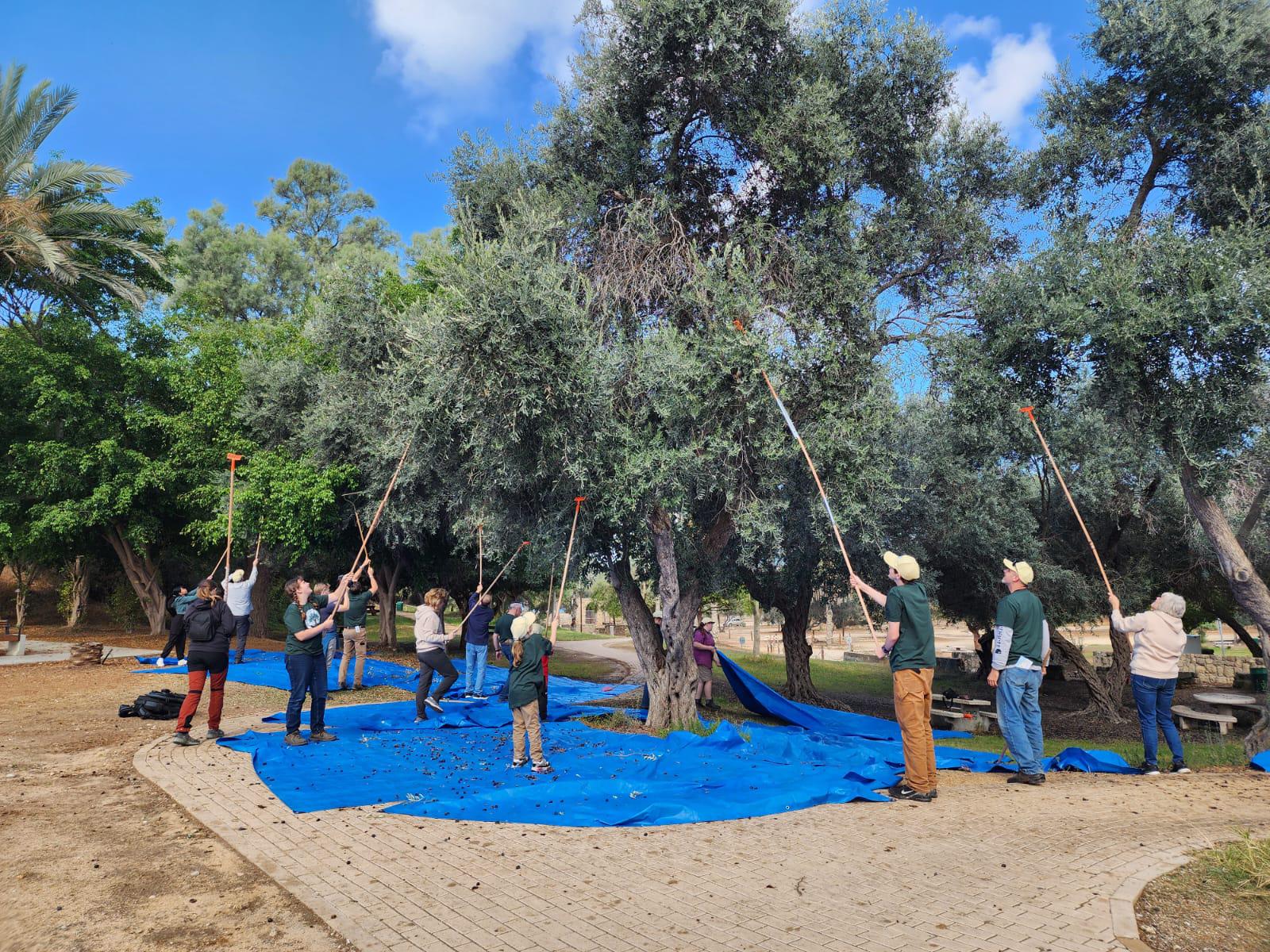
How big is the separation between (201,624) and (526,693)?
13.3ft

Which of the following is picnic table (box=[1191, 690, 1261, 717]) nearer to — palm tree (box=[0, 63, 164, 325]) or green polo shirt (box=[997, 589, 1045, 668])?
green polo shirt (box=[997, 589, 1045, 668])

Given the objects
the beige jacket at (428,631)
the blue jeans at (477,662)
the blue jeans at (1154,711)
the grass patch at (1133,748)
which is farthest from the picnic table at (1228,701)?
the beige jacket at (428,631)

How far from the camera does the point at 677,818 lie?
265 inches

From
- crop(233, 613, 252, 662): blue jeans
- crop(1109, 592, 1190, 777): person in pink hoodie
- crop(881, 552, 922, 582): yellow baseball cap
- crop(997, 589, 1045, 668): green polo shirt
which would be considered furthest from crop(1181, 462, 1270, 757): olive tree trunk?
crop(233, 613, 252, 662): blue jeans

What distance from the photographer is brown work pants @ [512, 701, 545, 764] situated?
334 inches

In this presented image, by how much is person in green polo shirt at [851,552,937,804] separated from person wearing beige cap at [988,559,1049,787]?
964 mm

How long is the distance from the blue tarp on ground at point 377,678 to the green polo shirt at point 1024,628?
9945 mm

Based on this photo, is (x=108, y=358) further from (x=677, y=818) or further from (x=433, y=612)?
(x=677, y=818)

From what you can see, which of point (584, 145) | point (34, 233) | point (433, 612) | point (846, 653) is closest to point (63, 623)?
point (34, 233)

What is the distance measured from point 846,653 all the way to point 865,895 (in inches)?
1531

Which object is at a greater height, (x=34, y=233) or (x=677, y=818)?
(x=34, y=233)

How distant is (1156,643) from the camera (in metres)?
8.74

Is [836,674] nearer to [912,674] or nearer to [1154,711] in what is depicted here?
[1154,711]

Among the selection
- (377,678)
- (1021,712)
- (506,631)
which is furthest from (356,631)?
(1021,712)
